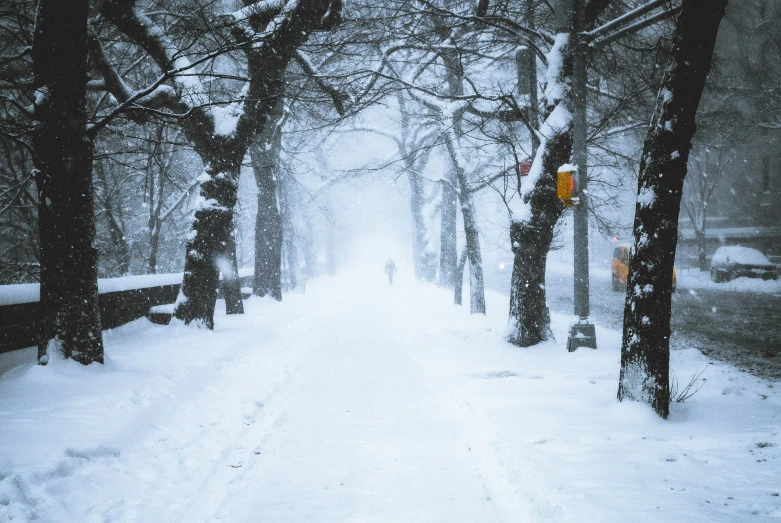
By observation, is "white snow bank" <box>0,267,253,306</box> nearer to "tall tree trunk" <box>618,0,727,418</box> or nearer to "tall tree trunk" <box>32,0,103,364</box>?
"tall tree trunk" <box>32,0,103,364</box>

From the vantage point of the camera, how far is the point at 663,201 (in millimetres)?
4555

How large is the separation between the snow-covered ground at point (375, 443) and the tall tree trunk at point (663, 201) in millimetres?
464

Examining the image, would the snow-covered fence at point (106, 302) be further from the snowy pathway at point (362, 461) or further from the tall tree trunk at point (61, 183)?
the snowy pathway at point (362, 461)

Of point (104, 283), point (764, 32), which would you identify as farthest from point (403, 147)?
point (764, 32)

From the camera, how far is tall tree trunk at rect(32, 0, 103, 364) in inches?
214

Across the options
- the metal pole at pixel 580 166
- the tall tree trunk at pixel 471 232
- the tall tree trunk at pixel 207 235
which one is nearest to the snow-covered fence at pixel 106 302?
the tall tree trunk at pixel 207 235

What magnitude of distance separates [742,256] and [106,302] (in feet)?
85.2

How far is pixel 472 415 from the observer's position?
5.12 metres

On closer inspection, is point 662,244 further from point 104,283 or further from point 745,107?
point 745,107

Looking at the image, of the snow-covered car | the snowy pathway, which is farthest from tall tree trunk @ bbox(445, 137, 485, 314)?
the snow-covered car

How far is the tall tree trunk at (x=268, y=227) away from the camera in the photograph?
54.6 feet

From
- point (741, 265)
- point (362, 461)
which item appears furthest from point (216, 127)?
point (741, 265)

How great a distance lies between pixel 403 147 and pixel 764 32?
69.8 ft

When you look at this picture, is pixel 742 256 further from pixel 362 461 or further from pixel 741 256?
pixel 362 461
